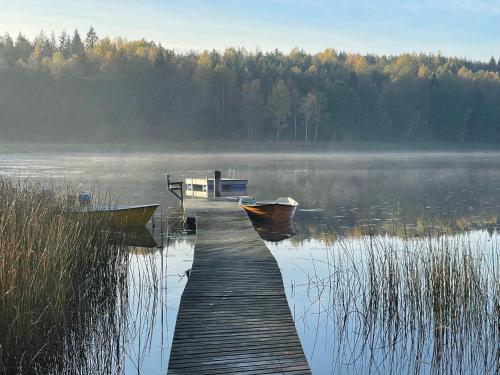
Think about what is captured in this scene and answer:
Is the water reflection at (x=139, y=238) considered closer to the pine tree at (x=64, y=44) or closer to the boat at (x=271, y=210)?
the boat at (x=271, y=210)

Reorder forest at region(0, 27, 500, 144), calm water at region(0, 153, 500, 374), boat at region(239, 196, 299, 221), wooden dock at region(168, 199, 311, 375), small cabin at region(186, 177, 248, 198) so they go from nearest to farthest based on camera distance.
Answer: wooden dock at region(168, 199, 311, 375)
calm water at region(0, 153, 500, 374)
boat at region(239, 196, 299, 221)
small cabin at region(186, 177, 248, 198)
forest at region(0, 27, 500, 144)

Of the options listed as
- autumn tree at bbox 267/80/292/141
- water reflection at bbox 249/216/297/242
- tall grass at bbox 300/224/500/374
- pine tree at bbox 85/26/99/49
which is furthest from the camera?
pine tree at bbox 85/26/99/49

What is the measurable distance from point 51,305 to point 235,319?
1996mm

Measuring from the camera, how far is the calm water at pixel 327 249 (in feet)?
23.1

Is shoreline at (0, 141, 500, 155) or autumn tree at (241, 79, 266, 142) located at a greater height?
autumn tree at (241, 79, 266, 142)

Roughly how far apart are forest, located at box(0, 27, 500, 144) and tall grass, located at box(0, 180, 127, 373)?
63768 millimetres

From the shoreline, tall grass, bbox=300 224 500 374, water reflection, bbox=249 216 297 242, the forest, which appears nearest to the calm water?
tall grass, bbox=300 224 500 374

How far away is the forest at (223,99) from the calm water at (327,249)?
3886cm

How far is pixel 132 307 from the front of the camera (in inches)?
323

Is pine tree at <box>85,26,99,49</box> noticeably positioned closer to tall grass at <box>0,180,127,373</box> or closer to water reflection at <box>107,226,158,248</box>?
water reflection at <box>107,226,158,248</box>

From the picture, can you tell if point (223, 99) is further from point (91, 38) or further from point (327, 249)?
point (327, 249)

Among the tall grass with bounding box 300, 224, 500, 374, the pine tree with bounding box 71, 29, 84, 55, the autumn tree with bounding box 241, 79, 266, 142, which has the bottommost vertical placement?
the tall grass with bounding box 300, 224, 500, 374

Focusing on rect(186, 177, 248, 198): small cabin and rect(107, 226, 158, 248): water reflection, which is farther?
rect(186, 177, 248, 198): small cabin

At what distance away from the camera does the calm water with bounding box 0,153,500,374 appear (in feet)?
23.1
